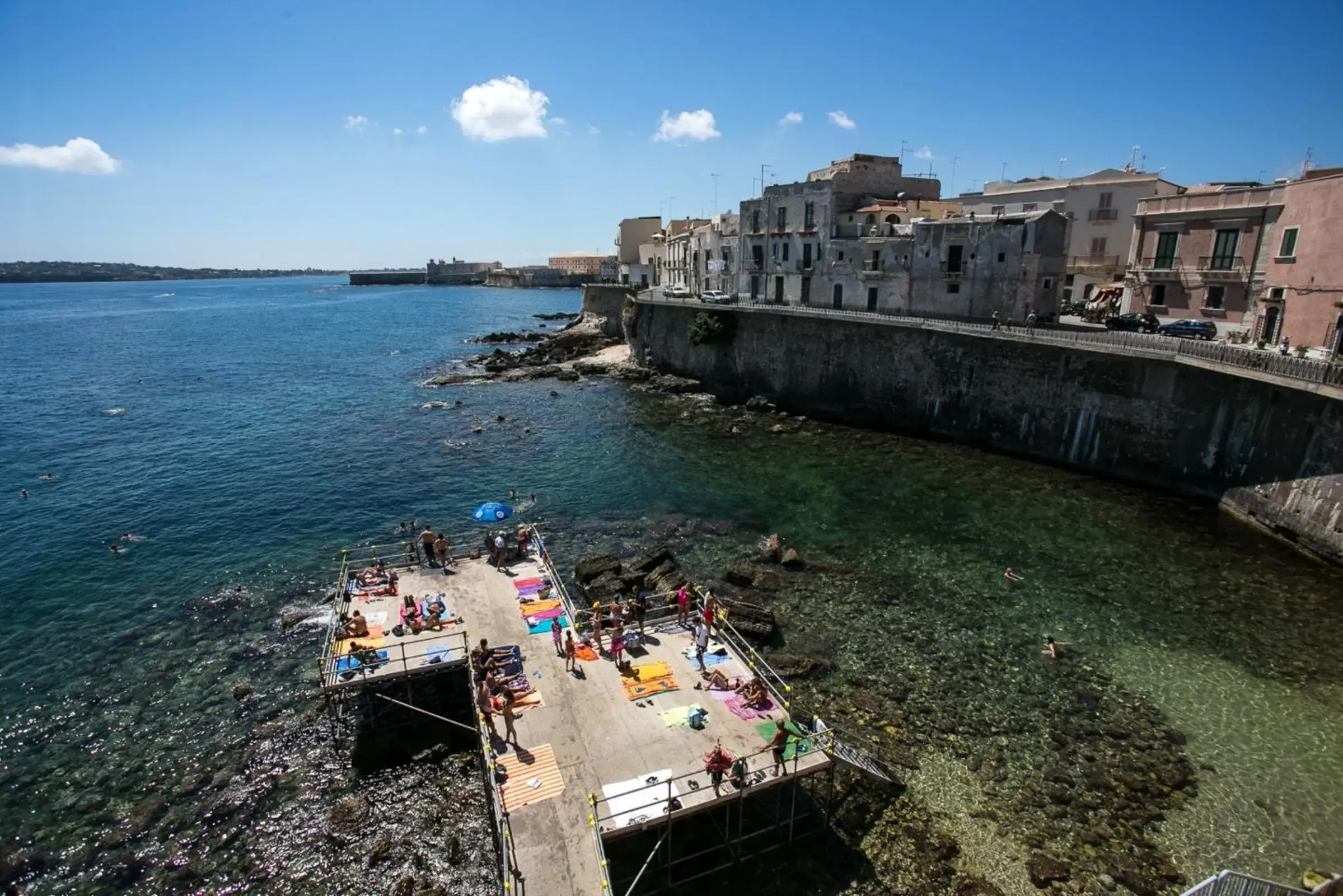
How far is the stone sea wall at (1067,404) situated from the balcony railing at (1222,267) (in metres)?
10.6

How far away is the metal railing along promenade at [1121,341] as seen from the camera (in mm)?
29609

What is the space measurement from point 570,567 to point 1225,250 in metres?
44.4

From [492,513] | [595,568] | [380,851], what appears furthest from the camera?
[492,513]

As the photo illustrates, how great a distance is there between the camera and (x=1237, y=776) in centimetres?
1791

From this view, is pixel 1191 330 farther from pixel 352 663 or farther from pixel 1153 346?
pixel 352 663

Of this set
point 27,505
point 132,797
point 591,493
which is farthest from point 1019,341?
point 27,505

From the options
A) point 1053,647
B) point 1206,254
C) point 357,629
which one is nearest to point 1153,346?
point 1206,254

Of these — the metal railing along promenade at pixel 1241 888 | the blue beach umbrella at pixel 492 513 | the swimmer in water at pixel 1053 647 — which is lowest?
the swimmer in water at pixel 1053 647

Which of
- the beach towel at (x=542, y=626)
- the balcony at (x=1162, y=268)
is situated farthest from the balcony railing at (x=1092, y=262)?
the beach towel at (x=542, y=626)

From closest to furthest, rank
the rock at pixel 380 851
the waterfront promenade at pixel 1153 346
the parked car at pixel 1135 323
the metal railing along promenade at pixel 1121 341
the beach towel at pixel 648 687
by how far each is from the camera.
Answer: the rock at pixel 380 851 < the beach towel at pixel 648 687 < the waterfront promenade at pixel 1153 346 < the metal railing along promenade at pixel 1121 341 < the parked car at pixel 1135 323

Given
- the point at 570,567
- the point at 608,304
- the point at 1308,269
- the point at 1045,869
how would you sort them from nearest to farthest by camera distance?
the point at 1045,869
the point at 570,567
the point at 1308,269
the point at 608,304

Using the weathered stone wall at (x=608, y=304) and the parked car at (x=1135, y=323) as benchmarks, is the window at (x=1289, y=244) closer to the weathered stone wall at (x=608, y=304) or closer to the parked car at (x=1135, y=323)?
the parked car at (x=1135, y=323)

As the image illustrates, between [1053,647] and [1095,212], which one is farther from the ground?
[1095,212]

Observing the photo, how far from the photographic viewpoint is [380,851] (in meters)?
16.0
